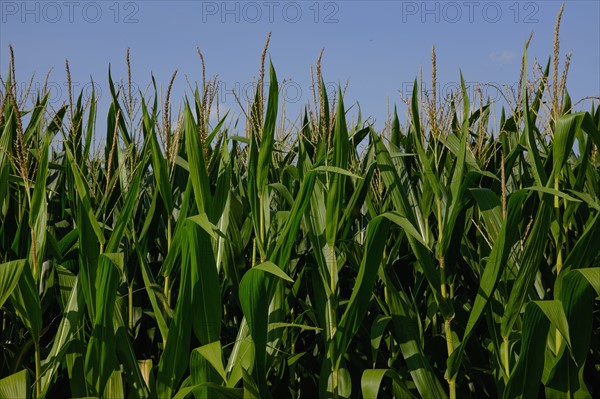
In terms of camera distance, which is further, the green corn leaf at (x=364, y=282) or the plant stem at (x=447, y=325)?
the plant stem at (x=447, y=325)

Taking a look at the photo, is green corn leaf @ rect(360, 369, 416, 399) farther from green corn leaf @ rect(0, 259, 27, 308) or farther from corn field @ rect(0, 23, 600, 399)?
green corn leaf @ rect(0, 259, 27, 308)

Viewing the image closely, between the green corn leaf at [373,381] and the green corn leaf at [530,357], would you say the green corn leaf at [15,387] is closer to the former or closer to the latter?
the green corn leaf at [373,381]

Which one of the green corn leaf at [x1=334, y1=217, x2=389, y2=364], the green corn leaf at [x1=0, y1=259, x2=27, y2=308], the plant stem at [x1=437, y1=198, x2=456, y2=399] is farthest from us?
the plant stem at [x1=437, y1=198, x2=456, y2=399]

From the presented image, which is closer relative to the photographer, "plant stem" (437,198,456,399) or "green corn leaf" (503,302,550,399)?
"green corn leaf" (503,302,550,399)

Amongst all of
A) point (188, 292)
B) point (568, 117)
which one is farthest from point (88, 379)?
point (568, 117)

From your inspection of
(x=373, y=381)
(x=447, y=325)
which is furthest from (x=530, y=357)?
(x=373, y=381)

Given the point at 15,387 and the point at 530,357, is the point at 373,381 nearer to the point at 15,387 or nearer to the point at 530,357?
the point at 530,357

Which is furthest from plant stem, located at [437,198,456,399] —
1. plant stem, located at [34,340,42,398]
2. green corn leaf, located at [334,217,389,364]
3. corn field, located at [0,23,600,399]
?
plant stem, located at [34,340,42,398]

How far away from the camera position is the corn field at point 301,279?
6.28ft

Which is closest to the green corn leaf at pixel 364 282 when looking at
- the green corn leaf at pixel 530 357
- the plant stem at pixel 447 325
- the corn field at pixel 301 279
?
the corn field at pixel 301 279

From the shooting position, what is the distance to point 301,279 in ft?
8.02

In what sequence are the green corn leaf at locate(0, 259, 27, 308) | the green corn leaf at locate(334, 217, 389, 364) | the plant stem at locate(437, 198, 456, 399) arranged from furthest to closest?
the plant stem at locate(437, 198, 456, 399) < the green corn leaf at locate(334, 217, 389, 364) < the green corn leaf at locate(0, 259, 27, 308)

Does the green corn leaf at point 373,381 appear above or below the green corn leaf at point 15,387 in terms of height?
below

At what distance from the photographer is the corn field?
1.91m
